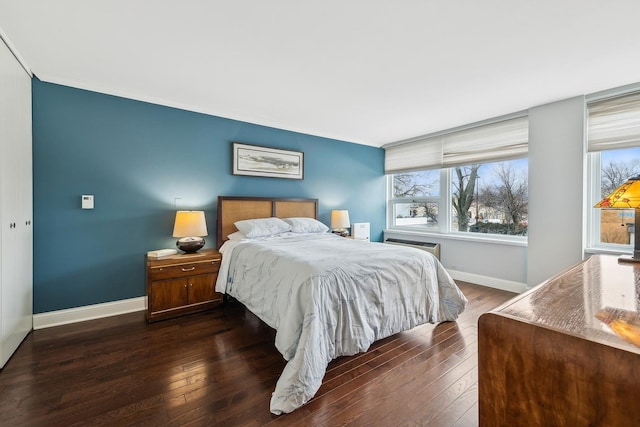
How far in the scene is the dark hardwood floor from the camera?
1.49 meters

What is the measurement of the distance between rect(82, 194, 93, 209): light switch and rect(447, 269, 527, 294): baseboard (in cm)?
478

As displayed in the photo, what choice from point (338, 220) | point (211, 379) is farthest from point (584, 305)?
point (338, 220)

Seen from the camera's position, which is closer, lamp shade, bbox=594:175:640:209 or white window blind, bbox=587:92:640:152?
lamp shade, bbox=594:175:640:209

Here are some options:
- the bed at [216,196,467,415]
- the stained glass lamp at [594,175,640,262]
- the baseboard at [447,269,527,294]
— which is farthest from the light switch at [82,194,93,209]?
the baseboard at [447,269,527,294]

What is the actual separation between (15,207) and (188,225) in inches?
49.8

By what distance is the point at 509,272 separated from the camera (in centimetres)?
366

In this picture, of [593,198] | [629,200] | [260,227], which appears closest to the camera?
[629,200]

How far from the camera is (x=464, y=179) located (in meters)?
4.32

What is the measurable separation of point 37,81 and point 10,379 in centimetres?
253

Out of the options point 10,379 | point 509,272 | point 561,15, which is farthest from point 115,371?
point 509,272

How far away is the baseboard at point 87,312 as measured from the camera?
100 inches

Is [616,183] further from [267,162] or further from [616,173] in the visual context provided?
[267,162]

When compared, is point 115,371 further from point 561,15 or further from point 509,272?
point 509,272

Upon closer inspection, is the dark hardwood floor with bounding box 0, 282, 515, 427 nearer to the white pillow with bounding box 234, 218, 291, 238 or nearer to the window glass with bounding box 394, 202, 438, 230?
the white pillow with bounding box 234, 218, 291, 238
